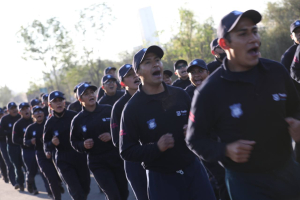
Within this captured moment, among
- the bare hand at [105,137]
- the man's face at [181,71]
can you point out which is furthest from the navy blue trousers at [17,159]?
the bare hand at [105,137]

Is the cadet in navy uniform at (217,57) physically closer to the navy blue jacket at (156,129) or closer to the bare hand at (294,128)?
the navy blue jacket at (156,129)

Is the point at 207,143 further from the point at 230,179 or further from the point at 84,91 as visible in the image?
the point at 84,91

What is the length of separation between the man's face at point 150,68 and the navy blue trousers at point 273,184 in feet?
5.47

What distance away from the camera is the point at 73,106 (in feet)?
38.7

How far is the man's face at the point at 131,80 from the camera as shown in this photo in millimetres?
6109

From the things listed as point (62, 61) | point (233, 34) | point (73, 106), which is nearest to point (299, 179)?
point (233, 34)

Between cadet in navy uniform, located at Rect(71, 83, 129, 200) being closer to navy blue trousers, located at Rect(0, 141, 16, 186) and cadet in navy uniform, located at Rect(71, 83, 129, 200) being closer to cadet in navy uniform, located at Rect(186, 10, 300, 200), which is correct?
cadet in navy uniform, located at Rect(186, 10, 300, 200)

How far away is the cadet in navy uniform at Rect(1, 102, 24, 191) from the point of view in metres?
12.8

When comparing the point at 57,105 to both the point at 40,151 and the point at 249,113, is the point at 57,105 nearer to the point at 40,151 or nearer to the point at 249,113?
the point at 40,151

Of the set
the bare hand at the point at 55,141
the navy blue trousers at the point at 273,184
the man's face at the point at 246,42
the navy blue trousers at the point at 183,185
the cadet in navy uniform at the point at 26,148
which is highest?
the man's face at the point at 246,42

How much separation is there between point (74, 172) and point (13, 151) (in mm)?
6383

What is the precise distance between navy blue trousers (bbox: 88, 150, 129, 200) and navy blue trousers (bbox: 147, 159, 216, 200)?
220 centimetres

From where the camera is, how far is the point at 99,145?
6.57 metres

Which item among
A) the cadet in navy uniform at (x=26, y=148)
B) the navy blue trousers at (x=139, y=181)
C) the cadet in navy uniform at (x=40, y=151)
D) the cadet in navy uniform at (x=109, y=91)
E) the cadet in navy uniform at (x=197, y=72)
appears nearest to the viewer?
the navy blue trousers at (x=139, y=181)
